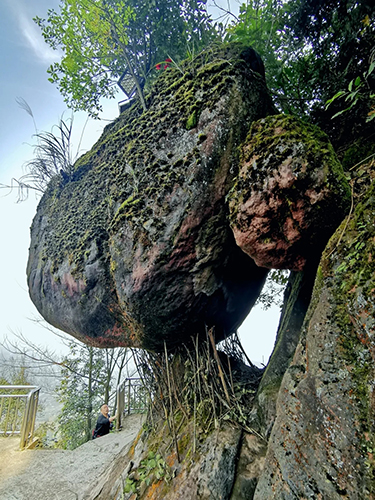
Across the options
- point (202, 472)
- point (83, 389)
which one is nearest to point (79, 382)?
point (83, 389)

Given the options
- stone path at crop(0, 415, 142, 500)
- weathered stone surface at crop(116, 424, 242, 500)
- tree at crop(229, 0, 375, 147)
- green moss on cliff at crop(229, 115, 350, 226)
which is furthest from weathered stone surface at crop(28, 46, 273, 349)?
stone path at crop(0, 415, 142, 500)

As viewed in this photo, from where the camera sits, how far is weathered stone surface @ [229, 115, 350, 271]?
5.96ft

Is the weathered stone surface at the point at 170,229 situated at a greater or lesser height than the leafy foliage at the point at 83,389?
greater

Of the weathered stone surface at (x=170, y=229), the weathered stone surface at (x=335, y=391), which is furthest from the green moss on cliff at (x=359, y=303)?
the weathered stone surface at (x=170, y=229)

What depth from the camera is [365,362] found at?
1.30 meters

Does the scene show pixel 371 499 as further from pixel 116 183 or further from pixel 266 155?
pixel 116 183

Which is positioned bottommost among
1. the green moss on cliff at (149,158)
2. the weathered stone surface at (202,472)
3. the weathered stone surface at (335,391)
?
the weathered stone surface at (202,472)

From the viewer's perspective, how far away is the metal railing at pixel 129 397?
7.14 metres

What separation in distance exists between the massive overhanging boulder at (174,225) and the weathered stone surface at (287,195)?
2 cm

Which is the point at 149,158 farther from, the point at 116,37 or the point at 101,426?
the point at 101,426

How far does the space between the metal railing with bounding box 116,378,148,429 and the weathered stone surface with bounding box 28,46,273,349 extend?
4.53 metres

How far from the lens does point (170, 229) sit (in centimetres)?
245

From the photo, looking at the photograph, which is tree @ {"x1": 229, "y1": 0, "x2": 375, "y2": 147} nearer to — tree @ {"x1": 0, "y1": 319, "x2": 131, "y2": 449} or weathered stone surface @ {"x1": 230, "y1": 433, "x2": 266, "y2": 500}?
weathered stone surface @ {"x1": 230, "y1": 433, "x2": 266, "y2": 500}

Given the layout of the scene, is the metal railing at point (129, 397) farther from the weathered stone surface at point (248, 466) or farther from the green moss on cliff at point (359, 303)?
the green moss on cliff at point (359, 303)
